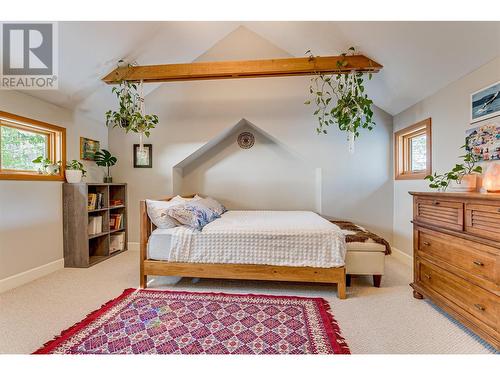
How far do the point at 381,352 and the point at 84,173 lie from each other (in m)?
3.83

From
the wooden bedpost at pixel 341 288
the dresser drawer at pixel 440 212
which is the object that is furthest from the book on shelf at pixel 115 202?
the dresser drawer at pixel 440 212

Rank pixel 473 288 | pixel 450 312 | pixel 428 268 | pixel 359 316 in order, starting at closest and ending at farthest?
pixel 473 288, pixel 450 312, pixel 359 316, pixel 428 268

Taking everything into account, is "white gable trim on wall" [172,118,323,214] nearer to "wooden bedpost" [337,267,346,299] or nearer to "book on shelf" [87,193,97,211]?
"book on shelf" [87,193,97,211]

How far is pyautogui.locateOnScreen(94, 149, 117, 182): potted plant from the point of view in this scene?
3.65m

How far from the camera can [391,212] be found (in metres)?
3.67

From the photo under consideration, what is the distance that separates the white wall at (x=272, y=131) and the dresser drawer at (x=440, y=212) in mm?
1497

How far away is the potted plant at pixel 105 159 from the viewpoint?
12.0 feet

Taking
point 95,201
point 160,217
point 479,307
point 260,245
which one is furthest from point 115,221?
point 479,307

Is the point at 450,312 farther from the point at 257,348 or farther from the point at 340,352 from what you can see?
the point at 257,348

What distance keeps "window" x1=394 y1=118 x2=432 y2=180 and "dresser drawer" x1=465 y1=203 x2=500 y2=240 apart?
4.27 ft

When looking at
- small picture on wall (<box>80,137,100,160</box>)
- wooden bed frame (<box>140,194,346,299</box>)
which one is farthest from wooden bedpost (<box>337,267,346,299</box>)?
small picture on wall (<box>80,137,100,160</box>)

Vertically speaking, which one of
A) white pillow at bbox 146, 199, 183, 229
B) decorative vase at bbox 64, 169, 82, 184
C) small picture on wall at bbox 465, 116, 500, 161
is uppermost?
small picture on wall at bbox 465, 116, 500, 161

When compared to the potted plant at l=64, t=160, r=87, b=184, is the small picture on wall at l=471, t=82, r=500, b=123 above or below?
above

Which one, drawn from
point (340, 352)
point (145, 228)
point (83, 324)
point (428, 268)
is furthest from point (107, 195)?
point (428, 268)
